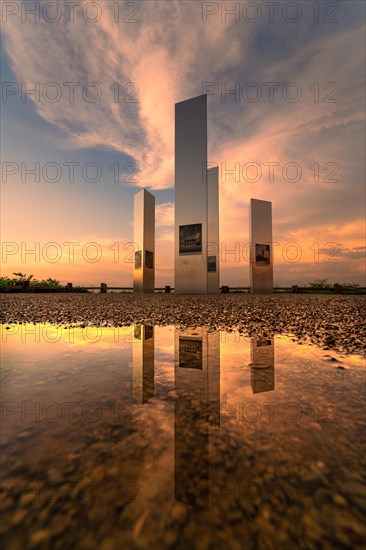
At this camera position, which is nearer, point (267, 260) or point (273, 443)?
point (273, 443)

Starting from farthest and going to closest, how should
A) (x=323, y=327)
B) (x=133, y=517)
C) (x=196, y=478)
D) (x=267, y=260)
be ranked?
1. (x=267, y=260)
2. (x=323, y=327)
3. (x=196, y=478)
4. (x=133, y=517)

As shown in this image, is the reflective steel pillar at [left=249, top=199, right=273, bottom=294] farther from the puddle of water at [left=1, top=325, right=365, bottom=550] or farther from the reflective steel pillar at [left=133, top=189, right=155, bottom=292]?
the puddle of water at [left=1, top=325, right=365, bottom=550]

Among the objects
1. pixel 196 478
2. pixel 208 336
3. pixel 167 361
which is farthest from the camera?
pixel 208 336

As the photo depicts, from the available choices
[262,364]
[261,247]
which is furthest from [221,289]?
[262,364]

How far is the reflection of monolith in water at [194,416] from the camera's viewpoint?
74cm

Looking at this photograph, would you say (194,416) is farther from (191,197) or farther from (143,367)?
(191,197)

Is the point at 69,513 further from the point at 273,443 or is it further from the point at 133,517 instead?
the point at 273,443

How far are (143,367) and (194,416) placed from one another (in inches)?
31.5

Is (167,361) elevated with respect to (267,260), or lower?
lower

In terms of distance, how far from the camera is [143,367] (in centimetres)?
189

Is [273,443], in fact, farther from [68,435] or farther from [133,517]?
[68,435]

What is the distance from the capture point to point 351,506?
669 millimetres

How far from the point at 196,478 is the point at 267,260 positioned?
1999 centimetres

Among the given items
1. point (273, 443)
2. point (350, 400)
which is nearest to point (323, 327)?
point (350, 400)
